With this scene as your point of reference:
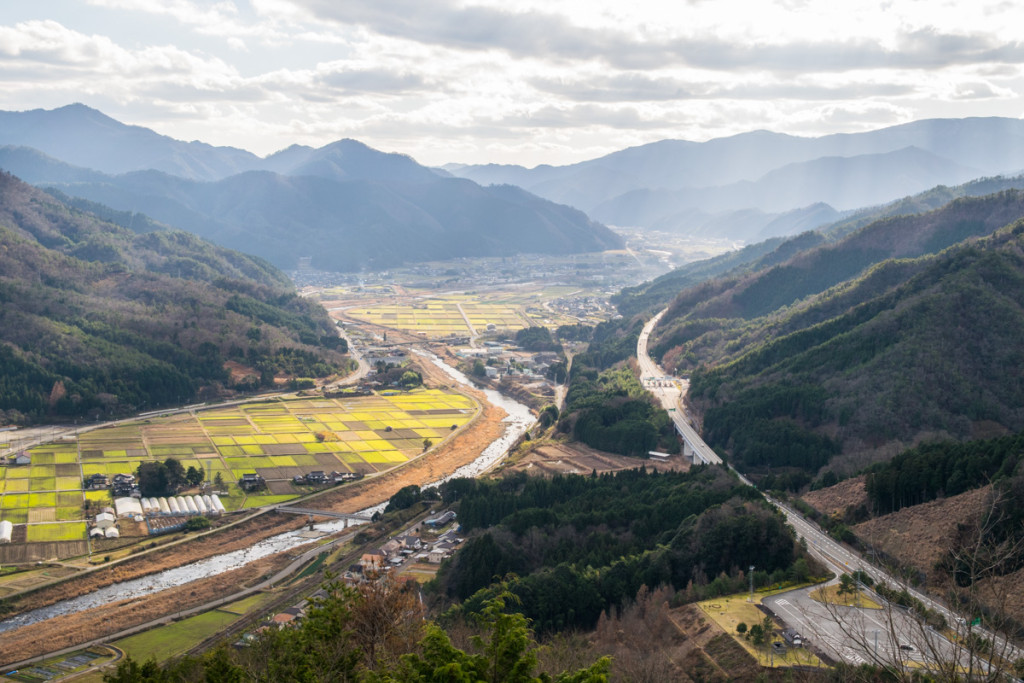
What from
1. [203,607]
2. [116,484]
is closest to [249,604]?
[203,607]

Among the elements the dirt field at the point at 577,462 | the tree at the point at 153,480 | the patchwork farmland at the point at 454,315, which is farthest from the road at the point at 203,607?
the patchwork farmland at the point at 454,315

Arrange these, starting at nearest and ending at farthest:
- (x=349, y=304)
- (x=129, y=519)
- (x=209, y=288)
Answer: (x=129, y=519) → (x=209, y=288) → (x=349, y=304)

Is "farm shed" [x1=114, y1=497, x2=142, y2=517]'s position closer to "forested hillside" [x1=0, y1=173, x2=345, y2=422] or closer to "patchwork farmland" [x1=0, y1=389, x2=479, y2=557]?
"patchwork farmland" [x1=0, y1=389, x2=479, y2=557]

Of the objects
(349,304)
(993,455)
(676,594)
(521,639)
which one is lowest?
(349,304)

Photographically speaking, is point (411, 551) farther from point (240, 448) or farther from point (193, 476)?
point (240, 448)

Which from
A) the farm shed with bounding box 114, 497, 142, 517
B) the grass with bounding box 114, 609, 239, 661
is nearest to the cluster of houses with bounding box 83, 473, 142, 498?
the farm shed with bounding box 114, 497, 142, 517

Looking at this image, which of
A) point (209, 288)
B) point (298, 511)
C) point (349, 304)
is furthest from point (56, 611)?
point (349, 304)

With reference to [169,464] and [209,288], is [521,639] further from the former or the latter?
[209,288]
